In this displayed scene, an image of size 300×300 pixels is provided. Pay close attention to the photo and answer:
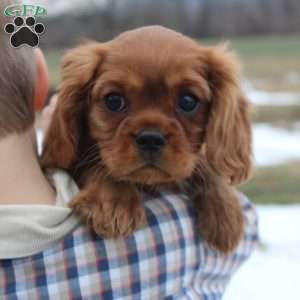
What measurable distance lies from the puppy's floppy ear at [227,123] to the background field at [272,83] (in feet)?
0.52

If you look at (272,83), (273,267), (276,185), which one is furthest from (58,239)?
(272,83)

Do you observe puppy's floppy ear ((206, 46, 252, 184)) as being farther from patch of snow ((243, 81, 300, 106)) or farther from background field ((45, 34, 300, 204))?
patch of snow ((243, 81, 300, 106))

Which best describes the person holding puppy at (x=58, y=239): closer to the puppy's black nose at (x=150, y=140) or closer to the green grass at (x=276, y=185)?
the puppy's black nose at (x=150, y=140)

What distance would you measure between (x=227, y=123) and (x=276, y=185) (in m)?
2.68

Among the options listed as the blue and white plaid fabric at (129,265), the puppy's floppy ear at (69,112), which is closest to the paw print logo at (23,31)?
the puppy's floppy ear at (69,112)

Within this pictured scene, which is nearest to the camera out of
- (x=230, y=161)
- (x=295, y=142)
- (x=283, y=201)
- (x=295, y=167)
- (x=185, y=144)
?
(x=185, y=144)

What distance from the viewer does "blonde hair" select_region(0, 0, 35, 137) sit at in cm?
145

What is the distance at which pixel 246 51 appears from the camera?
10812 mm

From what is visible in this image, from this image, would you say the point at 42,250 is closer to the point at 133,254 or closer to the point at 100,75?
the point at 133,254

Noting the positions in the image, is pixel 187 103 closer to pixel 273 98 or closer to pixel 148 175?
pixel 148 175

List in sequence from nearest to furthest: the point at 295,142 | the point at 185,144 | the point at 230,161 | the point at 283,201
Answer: the point at 185,144, the point at 230,161, the point at 283,201, the point at 295,142

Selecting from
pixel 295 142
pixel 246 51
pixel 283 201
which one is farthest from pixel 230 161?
pixel 246 51

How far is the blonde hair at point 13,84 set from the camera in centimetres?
145

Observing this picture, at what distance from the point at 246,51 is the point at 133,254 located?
9.66 meters
